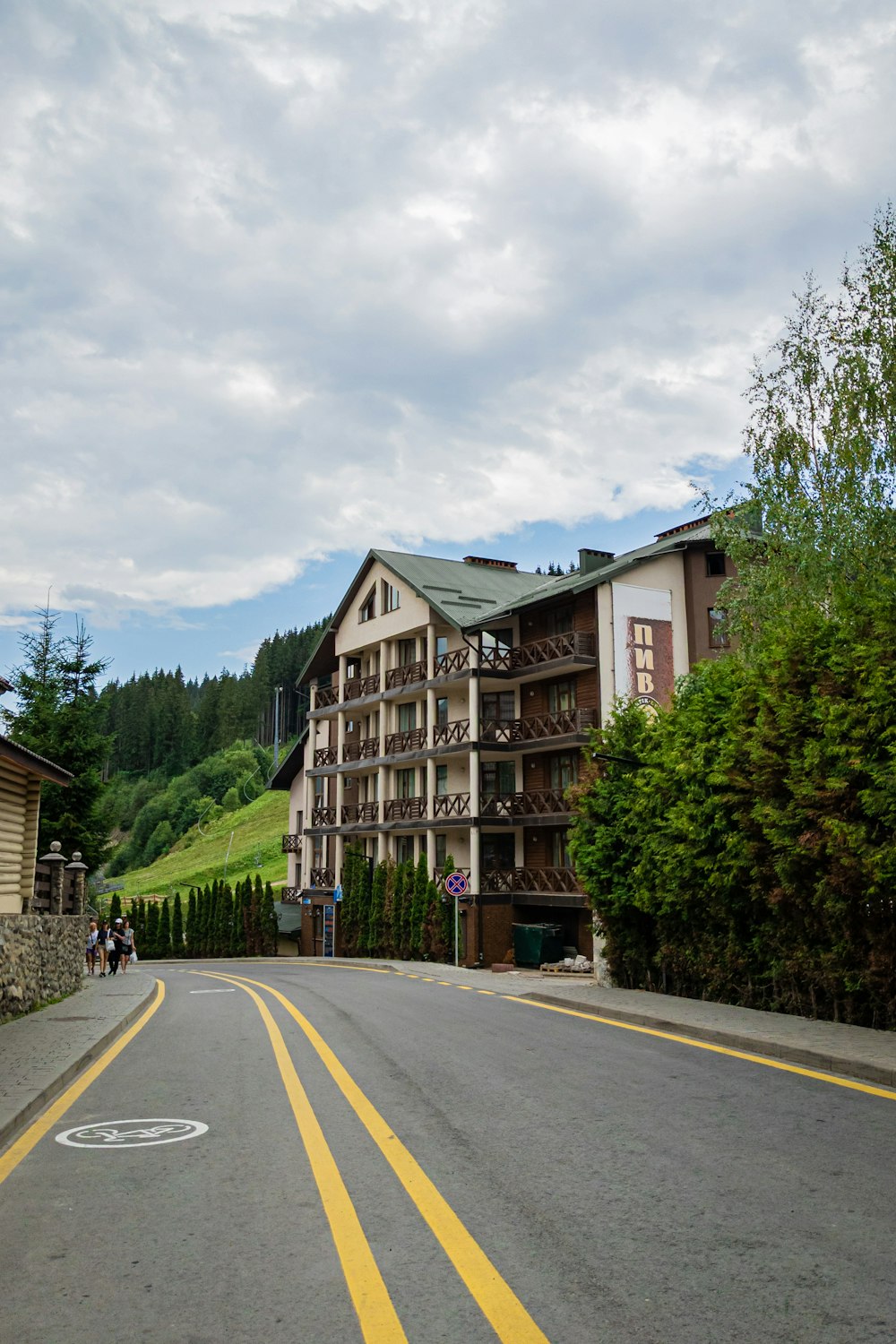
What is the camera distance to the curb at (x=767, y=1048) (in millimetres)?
9414

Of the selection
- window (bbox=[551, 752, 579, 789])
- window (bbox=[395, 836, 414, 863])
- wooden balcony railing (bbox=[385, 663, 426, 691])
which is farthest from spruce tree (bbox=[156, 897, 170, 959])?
window (bbox=[551, 752, 579, 789])

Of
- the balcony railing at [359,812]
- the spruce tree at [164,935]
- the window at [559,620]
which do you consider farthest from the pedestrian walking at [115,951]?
the spruce tree at [164,935]

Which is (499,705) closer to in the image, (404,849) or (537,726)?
(537,726)

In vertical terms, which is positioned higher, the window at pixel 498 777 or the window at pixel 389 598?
the window at pixel 389 598

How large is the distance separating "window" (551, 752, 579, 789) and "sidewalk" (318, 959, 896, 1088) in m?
17.9

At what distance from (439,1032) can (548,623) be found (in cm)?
2666

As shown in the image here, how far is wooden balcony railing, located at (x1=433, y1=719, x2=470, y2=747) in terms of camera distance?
3891 centimetres

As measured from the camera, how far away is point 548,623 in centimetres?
3875

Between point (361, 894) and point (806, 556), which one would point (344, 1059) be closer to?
point (806, 556)

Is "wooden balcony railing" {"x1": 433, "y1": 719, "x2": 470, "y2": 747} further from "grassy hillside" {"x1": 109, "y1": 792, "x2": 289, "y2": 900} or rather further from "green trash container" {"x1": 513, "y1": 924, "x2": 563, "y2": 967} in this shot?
"grassy hillside" {"x1": 109, "y1": 792, "x2": 289, "y2": 900}

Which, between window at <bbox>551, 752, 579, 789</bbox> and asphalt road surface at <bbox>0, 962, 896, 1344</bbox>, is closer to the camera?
asphalt road surface at <bbox>0, 962, 896, 1344</bbox>

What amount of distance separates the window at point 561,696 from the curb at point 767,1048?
22.0m

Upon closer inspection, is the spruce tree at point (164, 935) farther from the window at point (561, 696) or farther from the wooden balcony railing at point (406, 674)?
the window at point (561, 696)

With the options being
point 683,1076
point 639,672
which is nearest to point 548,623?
point 639,672
